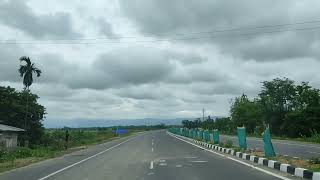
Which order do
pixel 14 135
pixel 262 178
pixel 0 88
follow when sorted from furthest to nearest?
pixel 0 88 < pixel 14 135 < pixel 262 178

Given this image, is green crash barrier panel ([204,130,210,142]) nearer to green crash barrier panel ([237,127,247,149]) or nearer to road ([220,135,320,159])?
road ([220,135,320,159])

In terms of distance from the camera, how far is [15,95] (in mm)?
66625

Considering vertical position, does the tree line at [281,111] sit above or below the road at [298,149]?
above

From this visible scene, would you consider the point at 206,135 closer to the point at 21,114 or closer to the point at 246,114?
the point at 21,114

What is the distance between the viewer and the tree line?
217 feet

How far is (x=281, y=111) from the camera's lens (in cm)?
8138

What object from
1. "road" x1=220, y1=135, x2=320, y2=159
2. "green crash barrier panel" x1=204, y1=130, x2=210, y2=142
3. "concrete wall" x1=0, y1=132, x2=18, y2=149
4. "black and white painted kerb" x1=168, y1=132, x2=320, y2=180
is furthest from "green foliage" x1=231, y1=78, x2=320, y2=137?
"black and white painted kerb" x1=168, y1=132, x2=320, y2=180

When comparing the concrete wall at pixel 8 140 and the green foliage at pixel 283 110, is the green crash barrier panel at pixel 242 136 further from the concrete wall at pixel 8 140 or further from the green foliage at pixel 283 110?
the green foliage at pixel 283 110

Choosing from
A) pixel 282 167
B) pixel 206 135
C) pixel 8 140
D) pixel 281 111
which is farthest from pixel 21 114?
pixel 282 167

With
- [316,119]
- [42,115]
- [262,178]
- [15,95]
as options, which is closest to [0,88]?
[15,95]

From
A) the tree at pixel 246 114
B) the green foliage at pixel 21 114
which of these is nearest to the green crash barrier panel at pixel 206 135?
the green foliage at pixel 21 114

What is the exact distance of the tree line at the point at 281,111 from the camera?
217 ft

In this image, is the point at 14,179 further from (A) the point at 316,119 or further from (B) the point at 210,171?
(A) the point at 316,119

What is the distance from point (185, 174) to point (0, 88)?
53225 millimetres
